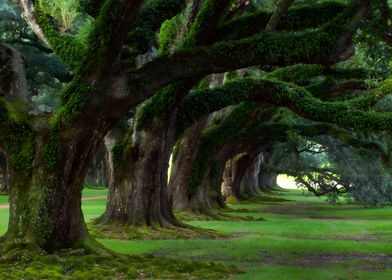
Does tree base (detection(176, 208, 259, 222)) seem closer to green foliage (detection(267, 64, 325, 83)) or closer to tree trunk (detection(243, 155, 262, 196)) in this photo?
green foliage (detection(267, 64, 325, 83))

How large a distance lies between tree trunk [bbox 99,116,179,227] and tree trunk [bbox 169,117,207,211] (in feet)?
17.5

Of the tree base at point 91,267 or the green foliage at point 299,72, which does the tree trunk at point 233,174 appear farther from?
the tree base at point 91,267

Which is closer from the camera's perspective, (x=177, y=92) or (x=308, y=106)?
(x=308, y=106)

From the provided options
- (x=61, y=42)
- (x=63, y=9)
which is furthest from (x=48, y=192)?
(x=63, y=9)

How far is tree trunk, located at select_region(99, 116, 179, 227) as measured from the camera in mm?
16812

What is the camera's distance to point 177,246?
48.6ft

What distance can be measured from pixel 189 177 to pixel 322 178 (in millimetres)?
17819

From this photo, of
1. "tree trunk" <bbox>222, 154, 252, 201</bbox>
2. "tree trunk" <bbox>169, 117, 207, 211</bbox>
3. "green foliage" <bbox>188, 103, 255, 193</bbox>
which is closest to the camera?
"tree trunk" <bbox>169, 117, 207, 211</bbox>

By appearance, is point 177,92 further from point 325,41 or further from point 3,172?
point 3,172

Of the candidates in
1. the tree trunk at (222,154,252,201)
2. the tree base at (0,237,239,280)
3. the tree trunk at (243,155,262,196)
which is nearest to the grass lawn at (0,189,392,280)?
the tree base at (0,237,239,280)

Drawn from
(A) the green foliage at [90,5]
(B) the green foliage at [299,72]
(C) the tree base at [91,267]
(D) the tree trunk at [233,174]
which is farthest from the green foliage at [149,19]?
(D) the tree trunk at [233,174]

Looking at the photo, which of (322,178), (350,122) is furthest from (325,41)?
(322,178)

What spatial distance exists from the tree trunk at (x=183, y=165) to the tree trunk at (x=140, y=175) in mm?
5325

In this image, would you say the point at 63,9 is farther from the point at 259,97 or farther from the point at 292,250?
the point at 292,250
